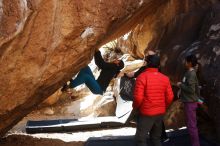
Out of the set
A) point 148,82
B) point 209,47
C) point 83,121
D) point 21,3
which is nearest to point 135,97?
point 148,82

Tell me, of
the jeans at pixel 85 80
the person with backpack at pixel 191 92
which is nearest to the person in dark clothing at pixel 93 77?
the jeans at pixel 85 80

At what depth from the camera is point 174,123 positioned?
1113 centimetres

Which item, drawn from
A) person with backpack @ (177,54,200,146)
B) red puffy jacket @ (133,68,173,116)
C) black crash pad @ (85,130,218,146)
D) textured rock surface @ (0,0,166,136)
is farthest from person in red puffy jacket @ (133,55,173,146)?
black crash pad @ (85,130,218,146)

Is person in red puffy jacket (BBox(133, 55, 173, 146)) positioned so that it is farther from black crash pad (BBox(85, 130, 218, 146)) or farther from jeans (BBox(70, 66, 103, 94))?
jeans (BBox(70, 66, 103, 94))

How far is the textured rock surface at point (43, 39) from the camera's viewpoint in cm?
651

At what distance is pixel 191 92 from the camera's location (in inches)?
300

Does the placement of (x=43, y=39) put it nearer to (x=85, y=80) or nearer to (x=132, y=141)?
(x=85, y=80)

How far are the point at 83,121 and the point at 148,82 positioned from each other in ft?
21.8

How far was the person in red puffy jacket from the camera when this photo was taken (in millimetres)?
6648

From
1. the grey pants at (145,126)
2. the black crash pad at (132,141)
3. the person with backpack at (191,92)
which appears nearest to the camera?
the grey pants at (145,126)

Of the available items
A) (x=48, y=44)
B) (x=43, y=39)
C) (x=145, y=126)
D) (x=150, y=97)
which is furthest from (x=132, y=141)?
(x=43, y=39)

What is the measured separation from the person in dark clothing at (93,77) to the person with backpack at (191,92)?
81.1 inches

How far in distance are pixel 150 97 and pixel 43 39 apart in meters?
2.12

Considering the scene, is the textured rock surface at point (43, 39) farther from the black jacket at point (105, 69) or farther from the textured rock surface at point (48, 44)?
the black jacket at point (105, 69)
